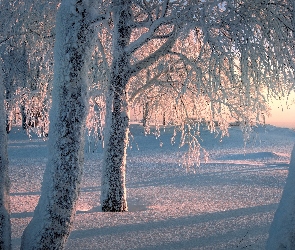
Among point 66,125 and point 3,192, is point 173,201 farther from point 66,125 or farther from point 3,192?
point 66,125

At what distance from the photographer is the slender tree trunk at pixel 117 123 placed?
385 inches

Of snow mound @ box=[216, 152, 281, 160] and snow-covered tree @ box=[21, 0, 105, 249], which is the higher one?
snow-covered tree @ box=[21, 0, 105, 249]

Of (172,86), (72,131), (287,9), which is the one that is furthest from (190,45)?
(72,131)

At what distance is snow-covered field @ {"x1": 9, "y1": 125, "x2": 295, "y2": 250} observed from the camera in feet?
23.7

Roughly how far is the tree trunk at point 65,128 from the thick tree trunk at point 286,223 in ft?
7.85

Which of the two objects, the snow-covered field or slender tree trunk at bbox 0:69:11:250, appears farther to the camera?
the snow-covered field

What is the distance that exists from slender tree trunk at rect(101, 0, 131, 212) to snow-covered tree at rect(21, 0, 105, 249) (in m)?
4.56

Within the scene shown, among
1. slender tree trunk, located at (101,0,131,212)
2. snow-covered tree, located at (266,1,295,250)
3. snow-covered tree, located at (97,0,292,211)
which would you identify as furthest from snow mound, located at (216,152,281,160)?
snow-covered tree, located at (266,1,295,250)

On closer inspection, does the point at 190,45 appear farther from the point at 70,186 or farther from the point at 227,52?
the point at 70,186

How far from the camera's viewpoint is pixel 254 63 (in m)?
7.23

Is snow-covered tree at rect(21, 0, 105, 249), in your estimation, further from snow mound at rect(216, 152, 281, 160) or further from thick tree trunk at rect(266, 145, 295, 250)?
snow mound at rect(216, 152, 281, 160)

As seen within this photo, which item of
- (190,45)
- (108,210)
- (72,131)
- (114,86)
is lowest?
(108,210)

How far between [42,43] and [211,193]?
6.23 metres

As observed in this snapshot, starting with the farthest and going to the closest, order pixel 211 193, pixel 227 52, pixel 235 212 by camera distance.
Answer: pixel 211 193 < pixel 235 212 < pixel 227 52
